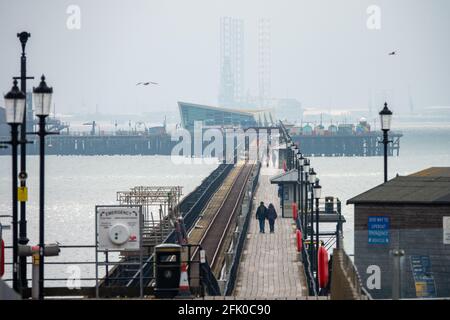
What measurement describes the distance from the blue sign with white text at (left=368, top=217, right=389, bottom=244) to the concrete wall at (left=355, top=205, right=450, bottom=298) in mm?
114

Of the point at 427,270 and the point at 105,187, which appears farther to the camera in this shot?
the point at 105,187

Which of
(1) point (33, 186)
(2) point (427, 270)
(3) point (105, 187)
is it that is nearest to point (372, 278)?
(2) point (427, 270)

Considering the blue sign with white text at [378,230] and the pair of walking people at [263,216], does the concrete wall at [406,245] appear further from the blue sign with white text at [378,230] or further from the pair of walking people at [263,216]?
the pair of walking people at [263,216]

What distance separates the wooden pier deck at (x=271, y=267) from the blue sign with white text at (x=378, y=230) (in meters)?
2.01

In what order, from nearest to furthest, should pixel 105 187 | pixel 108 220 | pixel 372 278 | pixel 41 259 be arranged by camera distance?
pixel 41 259 < pixel 108 220 < pixel 372 278 < pixel 105 187

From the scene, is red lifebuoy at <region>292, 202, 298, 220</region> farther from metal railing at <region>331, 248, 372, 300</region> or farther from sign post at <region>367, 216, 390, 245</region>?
metal railing at <region>331, 248, 372, 300</region>

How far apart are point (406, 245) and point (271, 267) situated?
1155 centimetres

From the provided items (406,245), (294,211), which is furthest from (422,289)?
(294,211)

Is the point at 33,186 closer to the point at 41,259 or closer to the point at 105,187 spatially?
the point at 105,187

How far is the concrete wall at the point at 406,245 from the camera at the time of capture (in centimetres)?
2434

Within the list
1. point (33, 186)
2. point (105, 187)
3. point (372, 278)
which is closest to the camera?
point (372, 278)

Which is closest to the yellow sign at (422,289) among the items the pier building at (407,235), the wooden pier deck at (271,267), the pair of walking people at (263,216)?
the pier building at (407,235)
